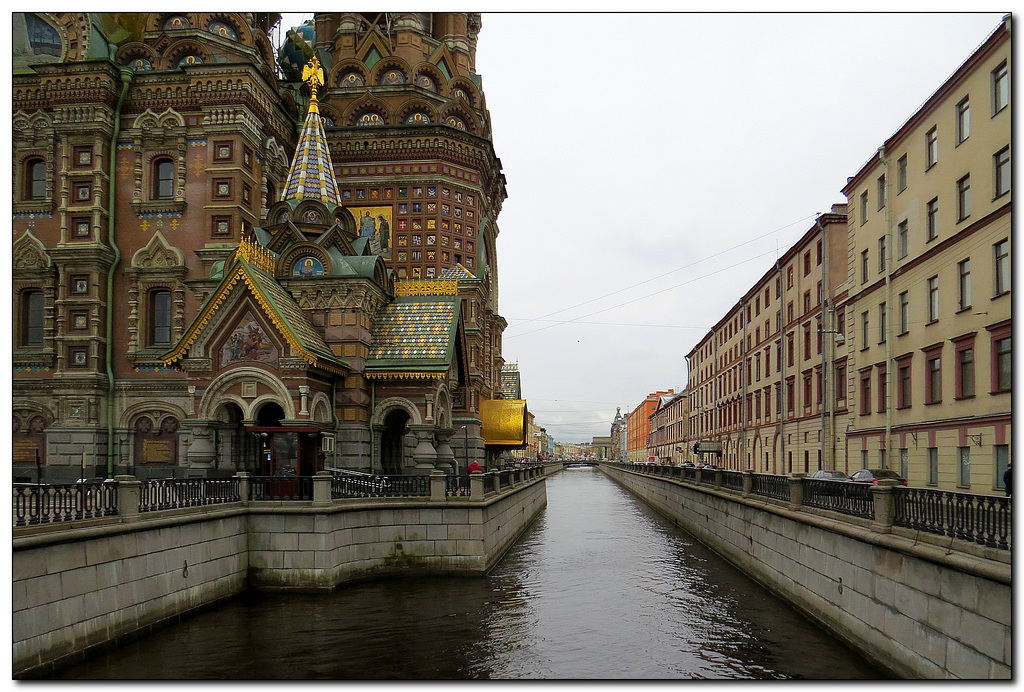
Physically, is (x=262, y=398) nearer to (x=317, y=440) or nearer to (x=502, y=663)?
(x=317, y=440)

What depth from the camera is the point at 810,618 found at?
1698 cm

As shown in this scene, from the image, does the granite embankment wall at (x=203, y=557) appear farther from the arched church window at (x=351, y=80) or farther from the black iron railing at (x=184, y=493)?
the arched church window at (x=351, y=80)

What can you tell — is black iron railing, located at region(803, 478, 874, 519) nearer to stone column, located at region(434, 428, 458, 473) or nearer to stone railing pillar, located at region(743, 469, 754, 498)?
stone railing pillar, located at region(743, 469, 754, 498)

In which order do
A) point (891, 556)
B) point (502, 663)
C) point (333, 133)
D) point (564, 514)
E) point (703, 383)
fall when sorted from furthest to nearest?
point (703, 383)
point (564, 514)
point (333, 133)
point (502, 663)
point (891, 556)

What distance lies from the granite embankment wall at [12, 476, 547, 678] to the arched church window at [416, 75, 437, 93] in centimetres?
2367

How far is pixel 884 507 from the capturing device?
14.1 m

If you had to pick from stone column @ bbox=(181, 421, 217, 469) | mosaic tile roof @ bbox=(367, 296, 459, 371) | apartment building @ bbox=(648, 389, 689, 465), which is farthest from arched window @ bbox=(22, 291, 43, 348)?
apartment building @ bbox=(648, 389, 689, 465)

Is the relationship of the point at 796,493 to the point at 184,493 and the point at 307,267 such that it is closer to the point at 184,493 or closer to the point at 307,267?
the point at 184,493

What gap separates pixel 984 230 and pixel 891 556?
1440 centimetres

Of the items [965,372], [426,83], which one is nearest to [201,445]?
[965,372]

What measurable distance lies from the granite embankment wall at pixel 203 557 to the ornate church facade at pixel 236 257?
3.80 m

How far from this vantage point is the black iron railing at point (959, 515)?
1070 centimetres

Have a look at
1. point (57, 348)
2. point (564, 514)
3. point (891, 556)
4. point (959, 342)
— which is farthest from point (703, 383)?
point (891, 556)

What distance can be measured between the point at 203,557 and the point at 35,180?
76.2 ft
